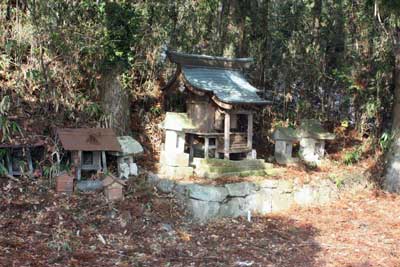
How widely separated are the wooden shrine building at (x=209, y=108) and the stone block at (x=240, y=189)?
773 mm

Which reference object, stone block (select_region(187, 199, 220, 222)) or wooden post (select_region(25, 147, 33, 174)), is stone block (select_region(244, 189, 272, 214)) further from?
wooden post (select_region(25, 147, 33, 174))

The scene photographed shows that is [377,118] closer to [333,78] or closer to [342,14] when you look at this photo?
[333,78]

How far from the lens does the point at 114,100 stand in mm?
7531

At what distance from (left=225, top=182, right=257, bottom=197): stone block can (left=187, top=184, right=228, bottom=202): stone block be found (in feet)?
0.46

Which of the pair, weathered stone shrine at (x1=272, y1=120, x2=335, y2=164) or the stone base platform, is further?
weathered stone shrine at (x1=272, y1=120, x2=335, y2=164)

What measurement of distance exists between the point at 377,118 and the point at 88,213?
270 inches

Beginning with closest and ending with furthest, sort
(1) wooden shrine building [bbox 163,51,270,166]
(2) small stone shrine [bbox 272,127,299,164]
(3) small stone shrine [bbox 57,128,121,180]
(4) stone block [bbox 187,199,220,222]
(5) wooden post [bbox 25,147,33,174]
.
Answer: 1. (5) wooden post [bbox 25,147,33,174]
2. (3) small stone shrine [bbox 57,128,121,180]
3. (4) stone block [bbox 187,199,220,222]
4. (1) wooden shrine building [bbox 163,51,270,166]
5. (2) small stone shrine [bbox 272,127,299,164]

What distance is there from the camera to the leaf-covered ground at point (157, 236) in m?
4.95

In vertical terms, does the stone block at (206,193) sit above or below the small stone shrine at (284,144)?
below

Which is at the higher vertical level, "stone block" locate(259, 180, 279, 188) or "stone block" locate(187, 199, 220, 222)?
"stone block" locate(259, 180, 279, 188)

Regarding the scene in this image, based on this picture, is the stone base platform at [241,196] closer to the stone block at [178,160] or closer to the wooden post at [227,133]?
the stone block at [178,160]

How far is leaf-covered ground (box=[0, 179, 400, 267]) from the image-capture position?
4953 mm

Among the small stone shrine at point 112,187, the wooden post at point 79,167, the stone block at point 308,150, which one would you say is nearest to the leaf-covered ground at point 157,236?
the small stone shrine at point 112,187

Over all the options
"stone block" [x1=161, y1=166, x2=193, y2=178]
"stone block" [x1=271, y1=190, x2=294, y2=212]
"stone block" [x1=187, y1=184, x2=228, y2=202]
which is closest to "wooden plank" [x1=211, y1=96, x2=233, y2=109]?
"stone block" [x1=161, y1=166, x2=193, y2=178]
